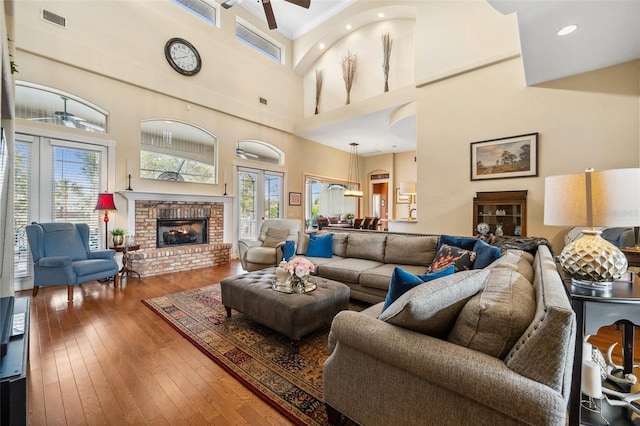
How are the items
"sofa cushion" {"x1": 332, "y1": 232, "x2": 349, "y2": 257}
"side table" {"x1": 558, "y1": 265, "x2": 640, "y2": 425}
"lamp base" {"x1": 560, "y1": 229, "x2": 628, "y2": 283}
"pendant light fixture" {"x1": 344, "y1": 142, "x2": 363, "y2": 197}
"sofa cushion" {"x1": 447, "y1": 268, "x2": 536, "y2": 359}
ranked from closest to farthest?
"sofa cushion" {"x1": 447, "y1": 268, "x2": 536, "y2": 359}
"side table" {"x1": 558, "y1": 265, "x2": 640, "y2": 425}
"lamp base" {"x1": 560, "y1": 229, "x2": 628, "y2": 283}
"sofa cushion" {"x1": 332, "y1": 232, "x2": 349, "y2": 257}
"pendant light fixture" {"x1": 344, "y1": 142, "x2": 363, "y2": 197}

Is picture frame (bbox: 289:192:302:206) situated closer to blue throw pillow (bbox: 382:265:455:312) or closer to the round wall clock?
the round wall clock

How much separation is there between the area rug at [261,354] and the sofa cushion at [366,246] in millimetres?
768

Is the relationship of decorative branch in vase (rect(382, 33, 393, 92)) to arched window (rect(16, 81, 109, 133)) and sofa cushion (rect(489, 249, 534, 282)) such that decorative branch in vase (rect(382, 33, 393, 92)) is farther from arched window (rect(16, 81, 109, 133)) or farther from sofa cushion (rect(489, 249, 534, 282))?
arched window (rect(16, 81, 109, 133))

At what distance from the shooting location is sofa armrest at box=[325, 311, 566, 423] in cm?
89

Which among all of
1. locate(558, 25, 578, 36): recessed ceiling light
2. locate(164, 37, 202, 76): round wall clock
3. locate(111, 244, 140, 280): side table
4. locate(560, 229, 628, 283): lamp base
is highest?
locate(164, 37, 202, 76): round wall clock

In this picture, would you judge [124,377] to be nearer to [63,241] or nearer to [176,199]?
[63,241]

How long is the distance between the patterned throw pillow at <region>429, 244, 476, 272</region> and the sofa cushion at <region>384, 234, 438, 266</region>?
33cm

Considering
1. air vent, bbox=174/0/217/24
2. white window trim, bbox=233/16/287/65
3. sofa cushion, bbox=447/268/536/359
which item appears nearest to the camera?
sofa cushion, bbox=447/268/536/359

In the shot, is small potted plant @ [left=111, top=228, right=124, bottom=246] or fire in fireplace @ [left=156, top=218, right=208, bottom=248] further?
fire in fireplace @ [left=156, top=218, right=208, bottom=248]

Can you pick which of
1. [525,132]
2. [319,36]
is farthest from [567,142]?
[319,36]

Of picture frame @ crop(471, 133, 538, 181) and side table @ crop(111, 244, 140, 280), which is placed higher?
picture frame @ crop(471, 133, 538, 181)

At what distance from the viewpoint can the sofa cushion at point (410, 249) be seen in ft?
10.9

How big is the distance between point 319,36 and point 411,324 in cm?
748

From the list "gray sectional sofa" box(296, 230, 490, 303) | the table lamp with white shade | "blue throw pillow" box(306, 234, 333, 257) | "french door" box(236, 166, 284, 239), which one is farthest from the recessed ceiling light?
"french door" box(236, 166, 284, 239)
